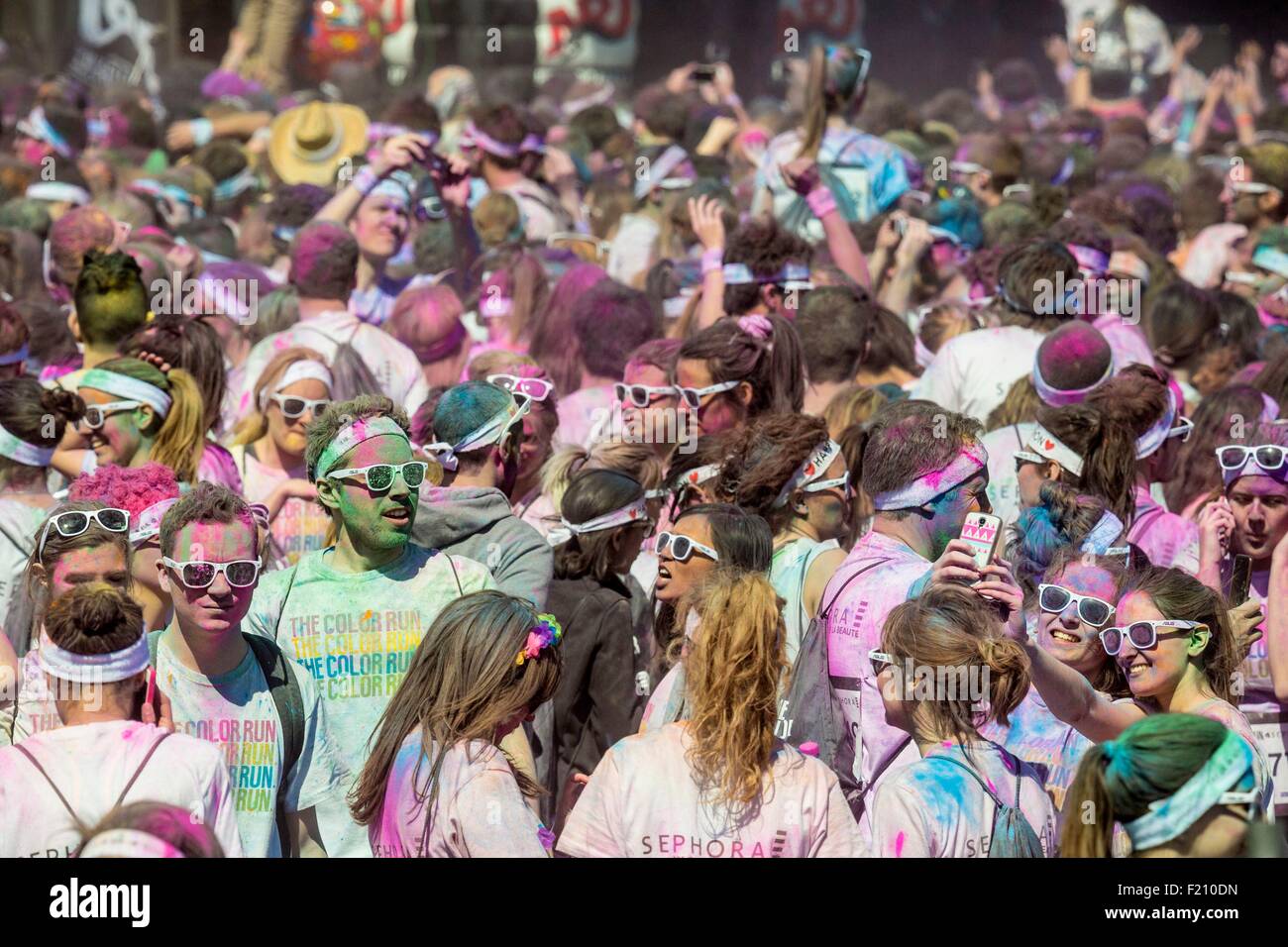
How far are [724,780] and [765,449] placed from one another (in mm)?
1650

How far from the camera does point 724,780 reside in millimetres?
3693

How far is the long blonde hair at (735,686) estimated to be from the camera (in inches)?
146

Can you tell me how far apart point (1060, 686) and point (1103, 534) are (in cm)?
94

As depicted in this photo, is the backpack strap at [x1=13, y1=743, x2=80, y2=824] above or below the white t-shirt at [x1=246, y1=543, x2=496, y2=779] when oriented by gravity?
below

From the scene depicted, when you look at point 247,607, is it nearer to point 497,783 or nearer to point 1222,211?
point 497,783

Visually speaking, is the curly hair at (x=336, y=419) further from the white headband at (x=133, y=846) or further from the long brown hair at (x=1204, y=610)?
the long brown hair at (x=1204, y=610)

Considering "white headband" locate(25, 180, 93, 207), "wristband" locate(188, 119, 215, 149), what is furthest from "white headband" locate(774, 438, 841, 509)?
"wristband" locate(188, 119, 215, 149)

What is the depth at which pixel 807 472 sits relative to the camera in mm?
5195

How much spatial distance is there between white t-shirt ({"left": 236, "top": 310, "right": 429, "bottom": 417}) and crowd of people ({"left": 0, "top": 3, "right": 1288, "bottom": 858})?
2 cm

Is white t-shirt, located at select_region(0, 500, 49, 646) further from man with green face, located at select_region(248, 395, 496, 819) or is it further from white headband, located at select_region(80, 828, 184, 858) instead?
white headband, located at select_region(80, 828, 184, 858)

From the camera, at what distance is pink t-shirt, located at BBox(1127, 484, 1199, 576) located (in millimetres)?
5438

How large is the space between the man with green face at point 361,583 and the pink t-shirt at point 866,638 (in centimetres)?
85

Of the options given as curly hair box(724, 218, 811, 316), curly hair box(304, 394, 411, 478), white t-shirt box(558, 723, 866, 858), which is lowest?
white t-shirt box(558, 723, 866, 858)

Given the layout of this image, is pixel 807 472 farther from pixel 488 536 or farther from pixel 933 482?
pixel 488 536
